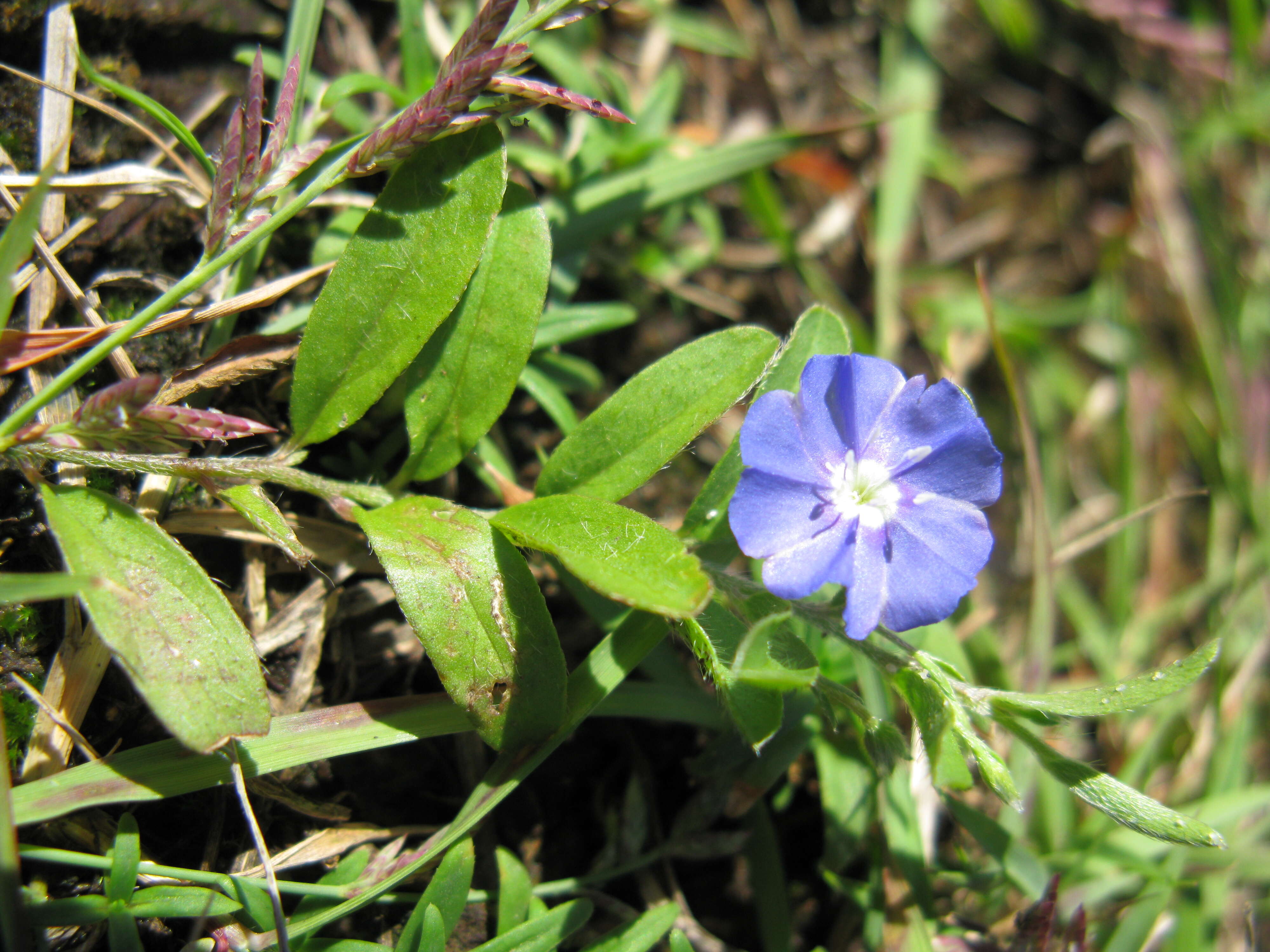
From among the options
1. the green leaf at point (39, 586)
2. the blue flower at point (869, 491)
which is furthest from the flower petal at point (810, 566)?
the green leaf at point (39, 586)

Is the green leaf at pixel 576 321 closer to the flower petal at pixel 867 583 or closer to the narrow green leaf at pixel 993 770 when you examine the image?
the flower petal at pixel 867 583

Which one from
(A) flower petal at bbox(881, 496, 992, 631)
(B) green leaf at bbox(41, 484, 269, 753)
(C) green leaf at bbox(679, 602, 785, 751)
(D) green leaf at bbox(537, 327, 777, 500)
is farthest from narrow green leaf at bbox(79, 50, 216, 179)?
(A) flower petal at bbox(881, 496, 992, 631)

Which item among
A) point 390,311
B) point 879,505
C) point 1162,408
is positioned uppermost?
point 390,311

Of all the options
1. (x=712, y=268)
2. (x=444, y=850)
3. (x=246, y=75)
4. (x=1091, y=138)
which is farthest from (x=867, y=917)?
(x=1091, y=138)

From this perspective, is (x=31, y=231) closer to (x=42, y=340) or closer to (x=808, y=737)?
(x=42, y=340)

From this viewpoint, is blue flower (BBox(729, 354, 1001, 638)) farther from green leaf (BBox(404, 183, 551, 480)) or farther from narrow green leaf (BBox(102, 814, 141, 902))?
narrow green leaf (BBox(102, 814, 141, 902))

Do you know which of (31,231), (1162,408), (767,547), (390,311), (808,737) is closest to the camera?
(31,231)

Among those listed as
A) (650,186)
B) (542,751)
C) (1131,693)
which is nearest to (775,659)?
(542,751)
